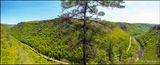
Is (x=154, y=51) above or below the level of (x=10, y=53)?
below

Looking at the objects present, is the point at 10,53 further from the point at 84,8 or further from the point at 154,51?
the point at 154,51

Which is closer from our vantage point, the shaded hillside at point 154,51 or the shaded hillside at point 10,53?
the shaded hillside at point 10,53

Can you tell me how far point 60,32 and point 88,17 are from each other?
243cm

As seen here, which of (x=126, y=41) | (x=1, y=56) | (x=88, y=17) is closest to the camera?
(x=1, y=56)

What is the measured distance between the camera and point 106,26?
20125 mm

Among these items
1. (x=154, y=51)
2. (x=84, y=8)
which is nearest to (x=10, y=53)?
(x=84, y=8)

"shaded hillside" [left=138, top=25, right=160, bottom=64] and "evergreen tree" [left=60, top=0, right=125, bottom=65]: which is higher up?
"evergreen tree" [left=60, top=0, right=125, bottom=65]

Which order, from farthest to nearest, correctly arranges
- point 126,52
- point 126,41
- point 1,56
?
point 126,41 < point 126,52 < point 1,56

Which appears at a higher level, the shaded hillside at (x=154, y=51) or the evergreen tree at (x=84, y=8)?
the evergreen tree at (x=84, y=8)

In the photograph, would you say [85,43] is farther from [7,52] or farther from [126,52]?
[126,52]

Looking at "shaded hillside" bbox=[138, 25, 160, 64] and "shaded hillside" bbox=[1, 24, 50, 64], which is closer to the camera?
"shaded hillside" bbox=[1, 24, 50, 64]

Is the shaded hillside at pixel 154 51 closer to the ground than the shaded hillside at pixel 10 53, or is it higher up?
closer to the ground

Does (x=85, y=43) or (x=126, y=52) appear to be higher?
(x=85, y=43)

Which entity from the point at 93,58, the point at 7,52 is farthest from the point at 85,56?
the point at 7,52
